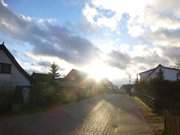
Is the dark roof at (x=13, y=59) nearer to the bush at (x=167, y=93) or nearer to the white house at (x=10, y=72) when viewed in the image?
the white house at (x=10, y=72)

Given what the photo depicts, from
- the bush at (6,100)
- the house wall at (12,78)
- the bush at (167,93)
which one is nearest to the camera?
the bush at (6,100)

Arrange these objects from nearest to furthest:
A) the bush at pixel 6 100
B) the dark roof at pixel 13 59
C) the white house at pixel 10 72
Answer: the bush at pixel 6 100 → the white house at pixel 10 72 → the dark roof at pixel 13 59

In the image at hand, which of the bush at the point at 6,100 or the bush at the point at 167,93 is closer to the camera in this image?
the bush at the point at 6,100

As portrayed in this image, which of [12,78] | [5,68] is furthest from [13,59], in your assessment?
[12,78]

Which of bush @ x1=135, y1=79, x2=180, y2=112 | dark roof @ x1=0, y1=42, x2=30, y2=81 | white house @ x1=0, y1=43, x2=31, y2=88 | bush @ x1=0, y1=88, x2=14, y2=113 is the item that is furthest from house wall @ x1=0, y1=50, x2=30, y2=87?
bush @ x1=135, y1=79, x2=180, y2=112

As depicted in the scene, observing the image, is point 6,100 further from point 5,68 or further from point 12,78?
point 12,78

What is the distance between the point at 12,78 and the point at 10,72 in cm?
71

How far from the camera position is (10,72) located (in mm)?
31203

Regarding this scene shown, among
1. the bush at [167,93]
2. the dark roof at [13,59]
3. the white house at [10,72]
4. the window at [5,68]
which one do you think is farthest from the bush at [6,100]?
the bush at [167,93]

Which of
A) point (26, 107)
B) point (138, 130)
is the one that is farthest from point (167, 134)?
point (26, 107)

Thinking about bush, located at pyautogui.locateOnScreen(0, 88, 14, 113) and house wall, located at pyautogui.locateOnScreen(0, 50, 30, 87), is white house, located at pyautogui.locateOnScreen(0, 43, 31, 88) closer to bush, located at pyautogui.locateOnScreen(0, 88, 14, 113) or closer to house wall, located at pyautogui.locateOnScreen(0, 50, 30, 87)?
house wall, located at pyautogui.locateOnScreen(0, 50, 30, 87)

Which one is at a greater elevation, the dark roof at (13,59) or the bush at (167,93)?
the dark roof at (13,59)

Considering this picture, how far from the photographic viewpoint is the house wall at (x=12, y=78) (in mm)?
29877

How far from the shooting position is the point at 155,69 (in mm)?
75688
